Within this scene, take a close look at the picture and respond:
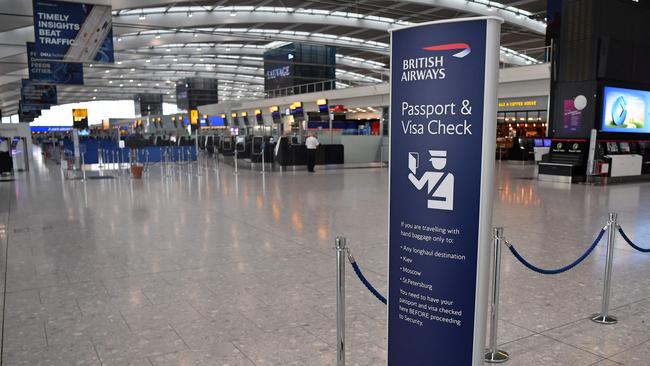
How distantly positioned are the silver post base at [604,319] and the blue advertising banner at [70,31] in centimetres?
1196

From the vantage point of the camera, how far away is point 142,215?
8258mm

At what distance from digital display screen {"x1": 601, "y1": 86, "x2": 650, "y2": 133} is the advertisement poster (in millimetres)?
654

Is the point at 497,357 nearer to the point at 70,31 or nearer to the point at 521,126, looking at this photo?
the point at 70,31

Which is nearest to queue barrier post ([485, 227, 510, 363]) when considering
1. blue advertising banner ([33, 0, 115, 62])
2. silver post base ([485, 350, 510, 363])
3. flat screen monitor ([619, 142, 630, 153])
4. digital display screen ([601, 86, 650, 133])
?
silver post base ([485, 350, 510, 363])

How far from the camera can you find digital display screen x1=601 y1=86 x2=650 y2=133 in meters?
13.7

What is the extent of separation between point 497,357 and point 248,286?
91.0 inches

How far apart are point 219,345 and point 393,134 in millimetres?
1955

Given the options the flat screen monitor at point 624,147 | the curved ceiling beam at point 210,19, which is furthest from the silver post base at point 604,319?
the curved ceiling beam at point 210,19

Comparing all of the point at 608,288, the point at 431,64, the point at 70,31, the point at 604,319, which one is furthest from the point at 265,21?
the point at 431,64

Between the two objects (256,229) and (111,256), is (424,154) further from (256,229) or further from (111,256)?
(256,229)

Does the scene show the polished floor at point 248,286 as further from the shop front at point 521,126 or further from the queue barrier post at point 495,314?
the shop front at point 521,126

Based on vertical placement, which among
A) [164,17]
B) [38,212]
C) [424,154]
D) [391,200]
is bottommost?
[38,212]

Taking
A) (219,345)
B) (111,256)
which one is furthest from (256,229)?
(219,345)

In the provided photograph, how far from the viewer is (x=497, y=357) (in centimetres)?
301
